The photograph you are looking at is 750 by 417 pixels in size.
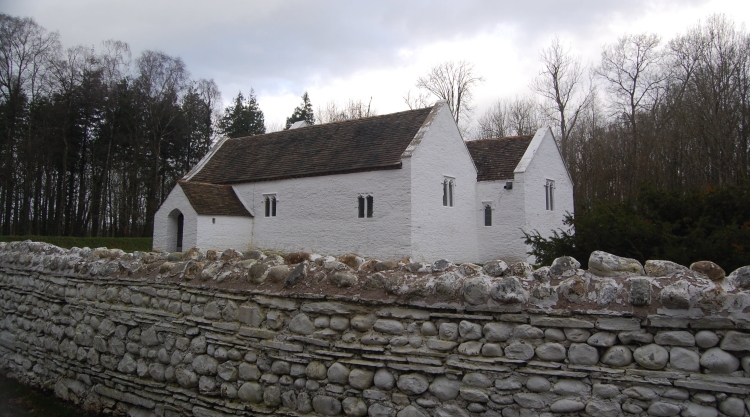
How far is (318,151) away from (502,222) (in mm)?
10240

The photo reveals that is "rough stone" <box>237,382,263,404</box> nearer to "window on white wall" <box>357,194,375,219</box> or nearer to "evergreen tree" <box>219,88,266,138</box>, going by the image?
"window on white wall" <box>357,194,375,219</box>

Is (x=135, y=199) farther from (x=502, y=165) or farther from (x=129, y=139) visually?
(x=502, y=165)

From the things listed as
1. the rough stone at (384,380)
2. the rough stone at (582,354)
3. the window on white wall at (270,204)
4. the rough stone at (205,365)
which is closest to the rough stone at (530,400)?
the rough stone at (582,354)

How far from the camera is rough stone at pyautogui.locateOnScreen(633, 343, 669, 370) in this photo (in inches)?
135

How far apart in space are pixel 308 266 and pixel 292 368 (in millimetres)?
975

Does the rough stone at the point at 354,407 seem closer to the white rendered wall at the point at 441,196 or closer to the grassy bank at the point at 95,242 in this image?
the white rendered wall at the point at 441,196

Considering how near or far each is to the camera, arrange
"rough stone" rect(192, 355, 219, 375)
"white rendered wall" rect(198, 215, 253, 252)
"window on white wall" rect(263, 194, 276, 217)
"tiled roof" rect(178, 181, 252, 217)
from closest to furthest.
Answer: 1. "rough stone" rect(192, 355, 219, 375)
2. "white rendered wall" rect(198, 215, 253, 252)
3. "tiled roof" rect(178, 181, 252, 217)
4. "window on white wall" rect(263, 194, 276, 217)

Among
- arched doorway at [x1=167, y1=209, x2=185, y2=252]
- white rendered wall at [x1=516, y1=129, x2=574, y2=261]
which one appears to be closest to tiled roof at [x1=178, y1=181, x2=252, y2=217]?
arched doorway at [x1=167, y1=209, x2=185, y2=252]

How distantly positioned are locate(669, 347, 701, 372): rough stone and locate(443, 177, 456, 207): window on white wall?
862 inches

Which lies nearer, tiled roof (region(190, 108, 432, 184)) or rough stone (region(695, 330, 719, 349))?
rough stone (region(695, 330, 719, 349))

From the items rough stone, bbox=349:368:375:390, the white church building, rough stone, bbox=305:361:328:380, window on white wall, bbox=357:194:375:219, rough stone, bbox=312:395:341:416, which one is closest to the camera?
rough stone, bbox=349:368:375:390

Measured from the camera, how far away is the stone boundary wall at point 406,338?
342 cm

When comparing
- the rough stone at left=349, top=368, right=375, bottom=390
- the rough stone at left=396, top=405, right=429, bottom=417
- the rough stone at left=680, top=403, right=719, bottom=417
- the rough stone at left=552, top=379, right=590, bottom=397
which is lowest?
the rough stone at left=396, top=405, right=429, bottom=417

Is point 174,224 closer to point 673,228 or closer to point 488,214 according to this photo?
point 488,214
